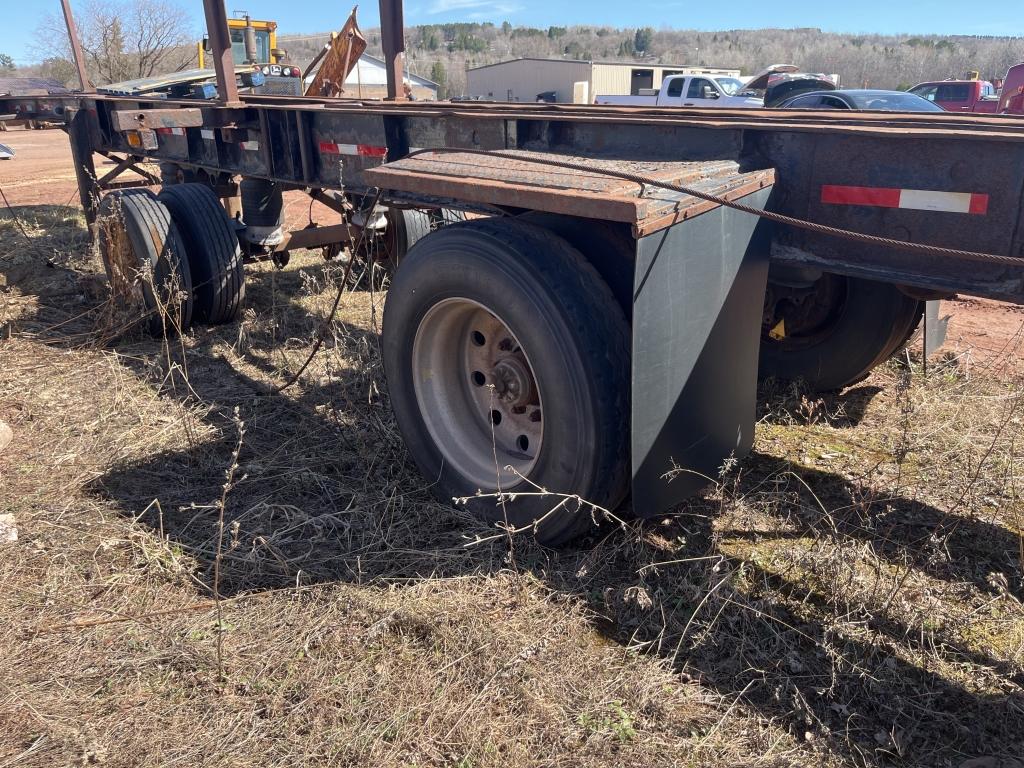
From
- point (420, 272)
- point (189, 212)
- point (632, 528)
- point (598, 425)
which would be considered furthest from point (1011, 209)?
point (189, 212)

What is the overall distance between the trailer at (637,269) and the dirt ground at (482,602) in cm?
30

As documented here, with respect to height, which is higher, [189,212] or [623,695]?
[189,212]

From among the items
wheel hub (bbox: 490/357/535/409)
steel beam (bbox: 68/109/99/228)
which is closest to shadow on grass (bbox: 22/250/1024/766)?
wheel hub (bbox: 490/357/535/409)

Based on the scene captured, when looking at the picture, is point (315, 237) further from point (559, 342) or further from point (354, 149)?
point (559, 342)

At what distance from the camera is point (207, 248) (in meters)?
5.15

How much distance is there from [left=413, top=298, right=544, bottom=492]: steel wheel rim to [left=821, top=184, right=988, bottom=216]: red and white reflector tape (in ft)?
3.95

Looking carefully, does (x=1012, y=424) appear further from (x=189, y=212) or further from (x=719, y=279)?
(x=189, y=212)

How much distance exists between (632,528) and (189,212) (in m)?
3.83

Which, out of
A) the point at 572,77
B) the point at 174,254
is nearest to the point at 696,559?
the point at 174,254

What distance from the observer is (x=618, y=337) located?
2547mm

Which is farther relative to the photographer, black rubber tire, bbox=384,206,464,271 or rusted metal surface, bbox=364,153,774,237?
black rubber tire, bbox=384,206,464,271

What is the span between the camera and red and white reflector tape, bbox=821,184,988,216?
7.32ft

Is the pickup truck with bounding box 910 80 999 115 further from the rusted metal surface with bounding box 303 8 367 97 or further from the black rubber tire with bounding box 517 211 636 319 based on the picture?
the black rubber tire with bounding box 517 211 636 319

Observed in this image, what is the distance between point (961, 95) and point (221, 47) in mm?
22721
